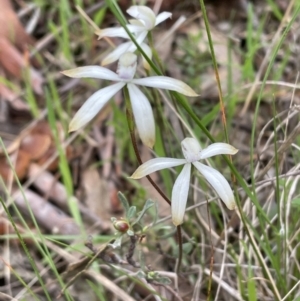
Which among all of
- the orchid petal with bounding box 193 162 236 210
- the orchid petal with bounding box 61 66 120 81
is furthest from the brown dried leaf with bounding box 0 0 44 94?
the orchid petal with bounding box 193 162 236 210

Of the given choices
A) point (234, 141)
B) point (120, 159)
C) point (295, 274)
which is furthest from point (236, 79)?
point (295, 274)

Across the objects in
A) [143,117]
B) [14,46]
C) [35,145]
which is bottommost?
[35,145]

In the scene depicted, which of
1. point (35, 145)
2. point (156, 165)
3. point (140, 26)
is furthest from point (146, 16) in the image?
point (35, 145)

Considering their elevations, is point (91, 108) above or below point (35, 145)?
above

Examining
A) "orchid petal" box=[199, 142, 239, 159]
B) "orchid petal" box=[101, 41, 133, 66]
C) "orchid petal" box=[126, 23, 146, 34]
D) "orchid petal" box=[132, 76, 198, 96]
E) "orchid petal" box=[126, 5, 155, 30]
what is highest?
"orchid petal" box=[126, 5, 155, 30]

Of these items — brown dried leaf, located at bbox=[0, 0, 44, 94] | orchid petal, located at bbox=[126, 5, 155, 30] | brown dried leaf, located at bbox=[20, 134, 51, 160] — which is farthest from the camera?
brown dried leaf, located at bbox=[0, 0, 44, 94]

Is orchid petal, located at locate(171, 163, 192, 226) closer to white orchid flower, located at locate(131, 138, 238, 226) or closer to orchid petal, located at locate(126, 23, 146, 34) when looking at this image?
white orchid flower, located at locate(131, 138, 238, 226)

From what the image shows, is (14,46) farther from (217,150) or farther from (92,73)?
(217,150)
